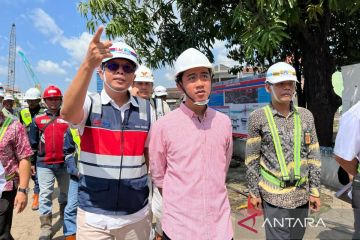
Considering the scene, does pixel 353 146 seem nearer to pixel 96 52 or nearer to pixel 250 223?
pixel 96 52

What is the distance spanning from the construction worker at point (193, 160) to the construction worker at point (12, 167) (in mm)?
1523

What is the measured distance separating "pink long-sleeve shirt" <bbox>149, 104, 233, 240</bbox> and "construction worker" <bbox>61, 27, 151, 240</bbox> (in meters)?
0.15

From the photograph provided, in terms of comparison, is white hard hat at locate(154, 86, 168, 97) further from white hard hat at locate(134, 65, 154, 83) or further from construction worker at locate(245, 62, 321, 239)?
construction worker at locate(245, 62, 321, 239)

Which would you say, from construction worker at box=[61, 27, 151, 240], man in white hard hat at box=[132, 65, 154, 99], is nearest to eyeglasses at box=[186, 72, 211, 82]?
construction worker at box=[61, 27, 151, 240]

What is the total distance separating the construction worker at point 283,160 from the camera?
2701mm

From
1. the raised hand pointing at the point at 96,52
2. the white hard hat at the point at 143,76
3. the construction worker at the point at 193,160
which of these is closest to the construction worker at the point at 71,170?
the white hard hat at the point at 143,76

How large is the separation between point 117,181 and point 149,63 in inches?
263

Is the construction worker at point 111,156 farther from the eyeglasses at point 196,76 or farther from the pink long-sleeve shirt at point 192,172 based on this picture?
the eyeglasses at point 196,76

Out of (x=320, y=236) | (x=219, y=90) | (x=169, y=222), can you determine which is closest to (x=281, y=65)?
(x=169, y=222)

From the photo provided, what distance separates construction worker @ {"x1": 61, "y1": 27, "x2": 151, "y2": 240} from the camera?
2.08 m

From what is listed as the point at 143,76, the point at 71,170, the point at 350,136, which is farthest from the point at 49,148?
the point at 350,136

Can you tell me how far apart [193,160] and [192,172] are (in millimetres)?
70

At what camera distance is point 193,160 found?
6.73ft

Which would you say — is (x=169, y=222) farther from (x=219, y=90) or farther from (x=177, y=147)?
(x=219, y=90)
